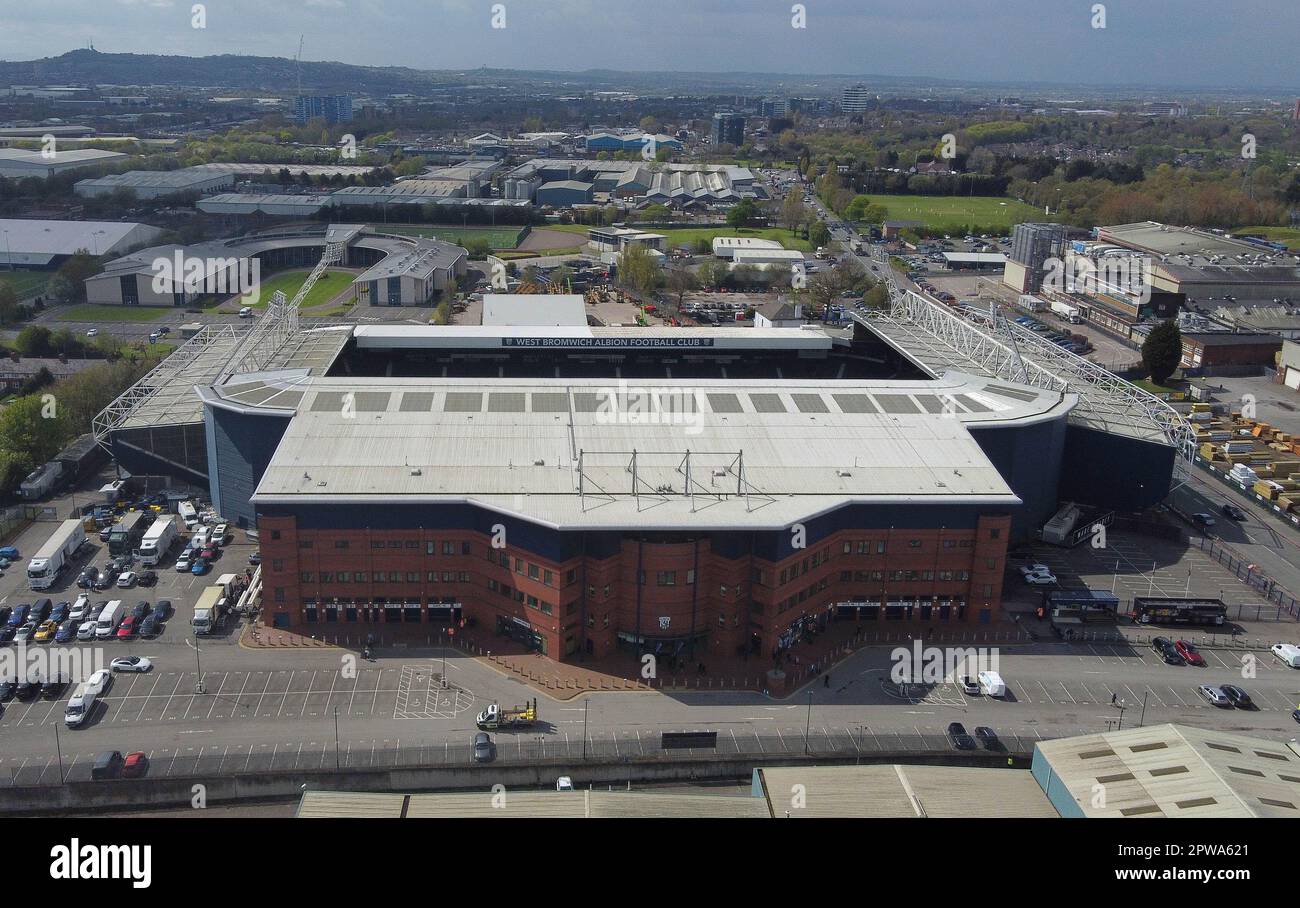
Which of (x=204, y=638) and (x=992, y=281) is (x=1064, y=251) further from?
(x=204, y=638)

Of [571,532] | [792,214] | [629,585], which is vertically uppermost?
[792,214]

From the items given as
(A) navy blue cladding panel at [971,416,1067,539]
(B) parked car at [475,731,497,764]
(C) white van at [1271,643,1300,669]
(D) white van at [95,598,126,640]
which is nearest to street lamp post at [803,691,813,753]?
(B) parked car at [475,731,497,764]

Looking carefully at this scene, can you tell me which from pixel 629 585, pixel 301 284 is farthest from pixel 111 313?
pixel 629 585

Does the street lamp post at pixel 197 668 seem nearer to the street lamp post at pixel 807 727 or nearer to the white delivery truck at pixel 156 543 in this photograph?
the white delivery truck at pixel 156 543

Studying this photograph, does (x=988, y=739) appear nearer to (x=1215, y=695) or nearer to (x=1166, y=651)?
(x=1215, y=695)

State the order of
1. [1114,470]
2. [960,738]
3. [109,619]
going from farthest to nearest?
[1114,470], [109,619], [960,738]

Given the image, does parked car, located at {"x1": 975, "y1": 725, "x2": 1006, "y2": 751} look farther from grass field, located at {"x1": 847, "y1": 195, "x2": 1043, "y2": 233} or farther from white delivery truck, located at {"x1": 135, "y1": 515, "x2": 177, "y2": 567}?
grass field, located at {"x1": 847, "y1": 195, "x2": 1043, "y2": 233}

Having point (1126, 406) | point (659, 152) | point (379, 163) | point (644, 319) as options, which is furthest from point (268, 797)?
point (659, 152)
